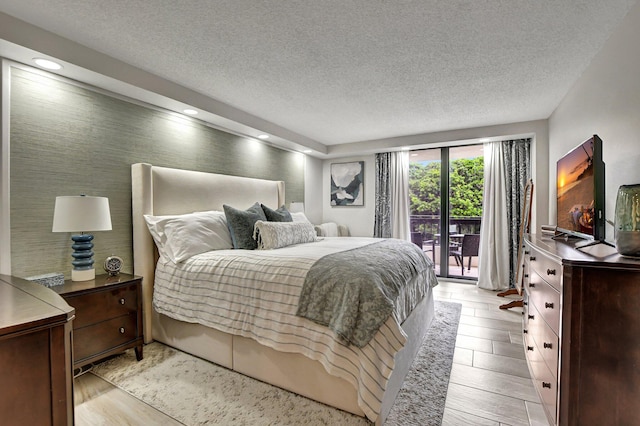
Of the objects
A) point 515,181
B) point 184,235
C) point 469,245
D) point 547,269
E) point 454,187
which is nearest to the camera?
point 547,269

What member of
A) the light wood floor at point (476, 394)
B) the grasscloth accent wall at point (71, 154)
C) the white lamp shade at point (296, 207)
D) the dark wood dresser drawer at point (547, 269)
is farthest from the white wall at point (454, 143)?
the grasscloth accent wall at point (71, 154)

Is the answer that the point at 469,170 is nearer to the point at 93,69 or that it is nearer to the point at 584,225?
the point at 584,225

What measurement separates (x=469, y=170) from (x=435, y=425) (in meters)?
4.18

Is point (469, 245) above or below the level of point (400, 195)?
below

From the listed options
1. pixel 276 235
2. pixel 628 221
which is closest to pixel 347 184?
pixel 276 235

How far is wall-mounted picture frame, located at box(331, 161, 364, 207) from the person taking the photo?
5.79 metres

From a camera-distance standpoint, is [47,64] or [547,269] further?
[47,64]

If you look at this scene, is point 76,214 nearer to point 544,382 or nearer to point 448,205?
point 544,382

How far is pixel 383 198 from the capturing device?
219 inches

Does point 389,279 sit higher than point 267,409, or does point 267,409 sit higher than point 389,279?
point 389,279

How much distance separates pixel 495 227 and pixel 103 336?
4.96 metres

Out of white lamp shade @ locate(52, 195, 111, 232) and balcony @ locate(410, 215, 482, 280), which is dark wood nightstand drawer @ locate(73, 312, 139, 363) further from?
balcony @ locate(410, 215, 482, 280)

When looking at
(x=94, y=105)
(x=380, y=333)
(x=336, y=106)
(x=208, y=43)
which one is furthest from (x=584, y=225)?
(x=94, y=105)

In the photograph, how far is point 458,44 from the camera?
224cm
